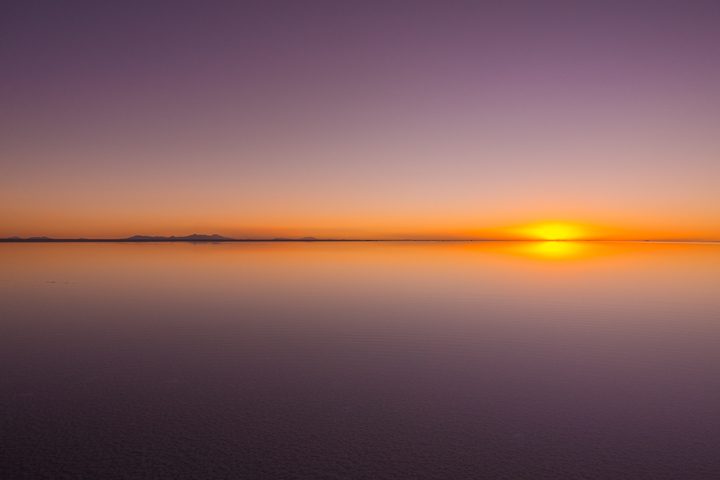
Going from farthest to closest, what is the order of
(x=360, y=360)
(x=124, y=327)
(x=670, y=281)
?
(x=670, y=281), (x=124, y=327), (x=360, y=360)

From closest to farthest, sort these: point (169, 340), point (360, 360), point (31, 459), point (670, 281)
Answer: point (31, 459), point (360, 360), point (169, 340), point (670, 281)

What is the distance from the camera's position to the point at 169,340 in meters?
18.7

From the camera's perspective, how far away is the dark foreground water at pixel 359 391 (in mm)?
8844

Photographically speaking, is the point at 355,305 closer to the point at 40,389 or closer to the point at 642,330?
the point at 642,330

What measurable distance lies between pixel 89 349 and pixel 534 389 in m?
14.4

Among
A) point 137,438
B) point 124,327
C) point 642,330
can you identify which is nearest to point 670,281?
point 642,330

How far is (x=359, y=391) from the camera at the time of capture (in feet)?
41.8

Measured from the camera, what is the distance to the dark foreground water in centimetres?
884

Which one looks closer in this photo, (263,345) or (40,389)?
(40,389)

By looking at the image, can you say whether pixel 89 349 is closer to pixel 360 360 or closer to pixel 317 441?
pixel 360 360

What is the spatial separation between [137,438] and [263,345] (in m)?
8.25

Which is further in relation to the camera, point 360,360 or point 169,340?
point 169,340

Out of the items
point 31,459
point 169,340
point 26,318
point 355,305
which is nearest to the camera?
point 31,459

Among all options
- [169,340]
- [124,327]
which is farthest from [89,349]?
[124,327]
